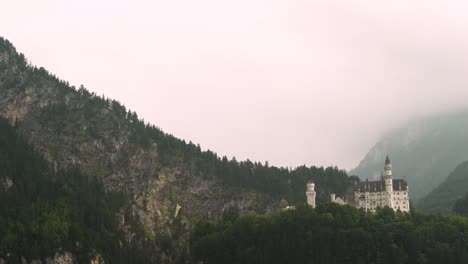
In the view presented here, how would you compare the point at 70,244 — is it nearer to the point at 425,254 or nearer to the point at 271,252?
Result: the point at 271,252

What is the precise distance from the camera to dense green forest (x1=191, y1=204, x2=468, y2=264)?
175 m

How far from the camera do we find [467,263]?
170 metres

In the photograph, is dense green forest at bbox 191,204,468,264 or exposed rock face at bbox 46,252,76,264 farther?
dense green forest at bbox 191,204,468,264

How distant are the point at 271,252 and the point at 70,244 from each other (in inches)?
2174

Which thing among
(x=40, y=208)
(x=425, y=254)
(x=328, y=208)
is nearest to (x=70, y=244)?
(x=40, y=208)

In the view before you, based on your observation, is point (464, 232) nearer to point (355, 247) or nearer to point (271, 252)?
point (355, 247)

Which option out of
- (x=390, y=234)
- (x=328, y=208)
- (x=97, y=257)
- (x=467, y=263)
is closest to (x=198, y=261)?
(x=97, y=257)

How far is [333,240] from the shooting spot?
181500 millimetres

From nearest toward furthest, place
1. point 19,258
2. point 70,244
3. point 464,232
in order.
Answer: point 19,258
point 70,244
point 464,232

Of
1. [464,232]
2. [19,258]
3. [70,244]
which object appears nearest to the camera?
[19,258]

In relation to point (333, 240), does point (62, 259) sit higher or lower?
lower

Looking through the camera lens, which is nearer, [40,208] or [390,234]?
[390,234]

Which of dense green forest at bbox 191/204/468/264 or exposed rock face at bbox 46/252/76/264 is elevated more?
dense green forest at bbox 191/204/468/264

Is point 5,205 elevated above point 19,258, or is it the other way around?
point 5,205
